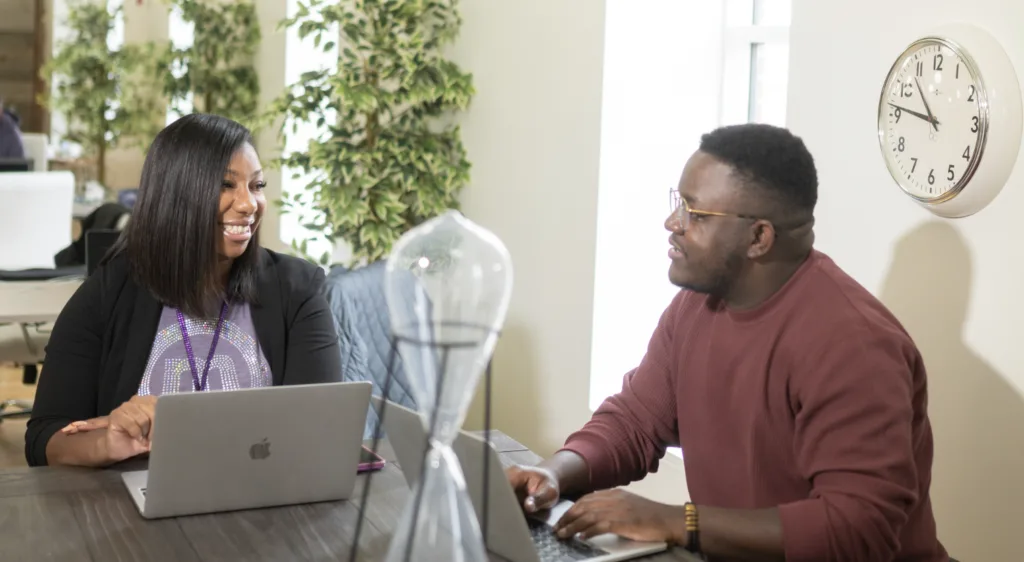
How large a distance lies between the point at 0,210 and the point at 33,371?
1.30m

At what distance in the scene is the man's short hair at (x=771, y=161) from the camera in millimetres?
1842

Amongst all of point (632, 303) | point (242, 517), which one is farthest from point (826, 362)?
point (632, 303)

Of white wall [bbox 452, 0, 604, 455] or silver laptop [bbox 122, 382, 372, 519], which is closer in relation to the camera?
silver laptop [bbox 122, 382, 372, 519]

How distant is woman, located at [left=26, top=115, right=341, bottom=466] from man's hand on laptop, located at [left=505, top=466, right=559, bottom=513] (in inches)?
27.6

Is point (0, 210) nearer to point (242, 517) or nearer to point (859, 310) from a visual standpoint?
point (242, 517)

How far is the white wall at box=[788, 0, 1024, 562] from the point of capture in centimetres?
218

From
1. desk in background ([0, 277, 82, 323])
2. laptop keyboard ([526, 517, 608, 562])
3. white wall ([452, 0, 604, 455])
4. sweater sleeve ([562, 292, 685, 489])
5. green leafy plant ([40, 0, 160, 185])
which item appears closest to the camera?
laptop keyboard ([526, 517, 608, 562])

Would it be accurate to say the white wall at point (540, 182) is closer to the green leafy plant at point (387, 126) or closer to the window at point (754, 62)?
the green leafy plant at point (387, 126)

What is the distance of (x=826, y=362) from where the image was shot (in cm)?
173

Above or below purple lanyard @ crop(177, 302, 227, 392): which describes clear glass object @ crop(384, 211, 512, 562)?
above

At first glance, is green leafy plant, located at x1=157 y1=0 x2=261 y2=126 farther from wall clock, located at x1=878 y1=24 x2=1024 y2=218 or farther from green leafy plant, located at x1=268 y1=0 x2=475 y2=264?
wall clock, located at x1=878 y1=24 x2=1024 y2=218

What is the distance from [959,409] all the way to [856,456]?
744 mm

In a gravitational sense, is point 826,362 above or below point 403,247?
below

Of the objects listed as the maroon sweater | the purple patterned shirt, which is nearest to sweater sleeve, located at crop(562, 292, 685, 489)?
the maroon sweater
